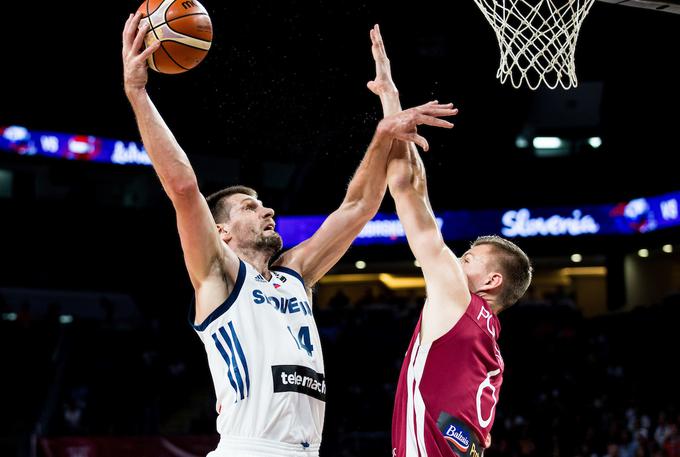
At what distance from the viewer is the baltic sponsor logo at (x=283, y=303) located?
3.79 meters

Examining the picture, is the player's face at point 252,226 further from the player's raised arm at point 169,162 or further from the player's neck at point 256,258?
the player's raised arm at point 169,162

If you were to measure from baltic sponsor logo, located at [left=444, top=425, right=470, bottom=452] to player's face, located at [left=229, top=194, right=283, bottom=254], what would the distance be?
1.11 m

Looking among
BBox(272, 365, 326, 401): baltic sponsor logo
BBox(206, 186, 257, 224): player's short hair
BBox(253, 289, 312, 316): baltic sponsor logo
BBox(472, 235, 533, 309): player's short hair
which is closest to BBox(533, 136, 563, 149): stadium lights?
BBox(472, 235, 533, 309): player's short hair

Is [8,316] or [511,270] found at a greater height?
[8,316]

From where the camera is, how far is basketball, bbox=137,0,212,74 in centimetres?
387

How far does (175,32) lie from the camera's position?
3939 millimetres

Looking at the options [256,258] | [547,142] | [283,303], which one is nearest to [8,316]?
[547,142]

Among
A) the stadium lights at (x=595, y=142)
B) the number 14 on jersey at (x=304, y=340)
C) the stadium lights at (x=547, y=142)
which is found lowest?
the number 14 on jersey at (x=304, y=340)

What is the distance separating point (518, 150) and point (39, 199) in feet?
39.0

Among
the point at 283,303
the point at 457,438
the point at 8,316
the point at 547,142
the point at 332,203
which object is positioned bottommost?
the point at 457,438

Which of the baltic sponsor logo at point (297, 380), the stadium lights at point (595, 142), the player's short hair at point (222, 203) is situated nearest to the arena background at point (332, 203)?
the stadium lights at point (595, 142)

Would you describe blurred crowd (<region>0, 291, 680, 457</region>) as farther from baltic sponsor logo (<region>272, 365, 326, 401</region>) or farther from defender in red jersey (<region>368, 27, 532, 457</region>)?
baltic sponsor logo (<region>272, 365, 326, 401</region>)

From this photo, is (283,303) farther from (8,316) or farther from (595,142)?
(595,142)

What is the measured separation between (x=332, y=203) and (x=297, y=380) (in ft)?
57.6
